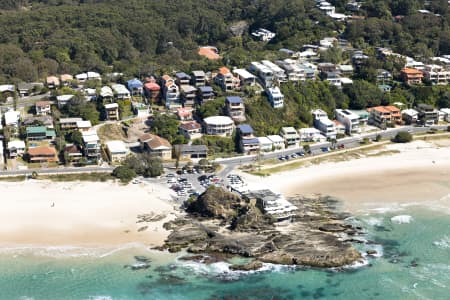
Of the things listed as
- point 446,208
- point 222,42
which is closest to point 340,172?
point 446,208

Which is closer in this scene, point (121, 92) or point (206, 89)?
point (206, 89)

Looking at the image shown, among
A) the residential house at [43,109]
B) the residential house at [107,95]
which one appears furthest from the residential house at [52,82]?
the residential house at [107,95]

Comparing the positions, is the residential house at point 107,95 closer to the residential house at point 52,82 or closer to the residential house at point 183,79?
the residential house at point 183,79

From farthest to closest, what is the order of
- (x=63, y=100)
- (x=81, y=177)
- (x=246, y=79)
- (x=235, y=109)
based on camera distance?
(x=246, y=79)
(x=63, y=100)
(x=235, y=109)
(x=81, y=177)

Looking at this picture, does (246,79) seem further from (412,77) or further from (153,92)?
(412,77)

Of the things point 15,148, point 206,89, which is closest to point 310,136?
point 206,89

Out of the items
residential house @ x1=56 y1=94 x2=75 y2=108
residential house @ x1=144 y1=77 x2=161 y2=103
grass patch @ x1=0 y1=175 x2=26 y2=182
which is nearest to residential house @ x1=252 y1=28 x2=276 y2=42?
residential house @ x1=144 y1=77 x2=161 y2=103
